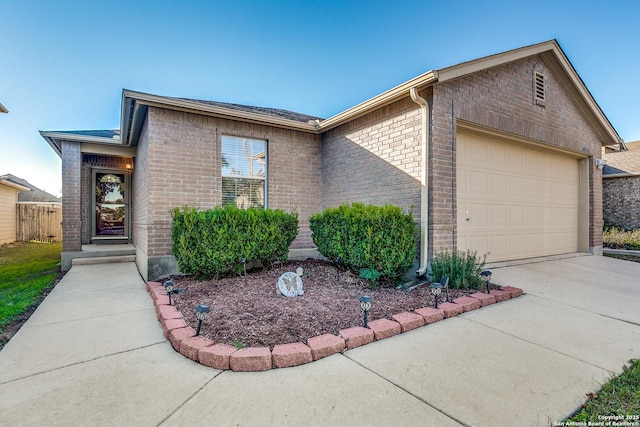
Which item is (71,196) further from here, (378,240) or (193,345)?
(378,240)

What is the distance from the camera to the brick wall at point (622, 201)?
35.0 ft

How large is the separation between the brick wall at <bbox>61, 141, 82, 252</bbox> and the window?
13.5 ft

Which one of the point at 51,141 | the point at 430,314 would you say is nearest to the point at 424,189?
the point at 430,314

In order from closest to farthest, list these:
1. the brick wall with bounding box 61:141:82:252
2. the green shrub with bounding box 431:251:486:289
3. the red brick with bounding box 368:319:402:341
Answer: the red brick with bounding box 368:319:402:341 < the green shrub with bounding box 431:251:486:289 < the brick wall with bounding box 61:141:82:252

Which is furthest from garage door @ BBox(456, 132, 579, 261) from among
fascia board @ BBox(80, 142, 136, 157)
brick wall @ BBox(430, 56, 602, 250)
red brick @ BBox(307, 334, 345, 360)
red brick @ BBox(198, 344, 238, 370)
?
fascia board @ BBox(80, 142, 136, 157)

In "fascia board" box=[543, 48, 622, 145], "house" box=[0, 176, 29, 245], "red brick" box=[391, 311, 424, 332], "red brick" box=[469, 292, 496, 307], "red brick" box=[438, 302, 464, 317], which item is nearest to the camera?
"red brick" box=[391, 311, 424, 332]

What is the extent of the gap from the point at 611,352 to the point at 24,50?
1308 centimetres

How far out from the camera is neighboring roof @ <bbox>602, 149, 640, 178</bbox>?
10977 millimetres

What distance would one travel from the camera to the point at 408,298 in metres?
4.22

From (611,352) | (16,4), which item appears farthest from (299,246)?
(16,4)

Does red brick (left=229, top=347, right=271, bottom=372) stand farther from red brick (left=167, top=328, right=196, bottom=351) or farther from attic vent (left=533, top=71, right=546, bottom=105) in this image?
attic vent (left=533, top=71, right=546, bottom=105)

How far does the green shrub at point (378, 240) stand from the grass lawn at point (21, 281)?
14.6 ft

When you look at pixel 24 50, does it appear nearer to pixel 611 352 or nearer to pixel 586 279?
pixel 611 352

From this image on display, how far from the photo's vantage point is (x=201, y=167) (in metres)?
6.18
